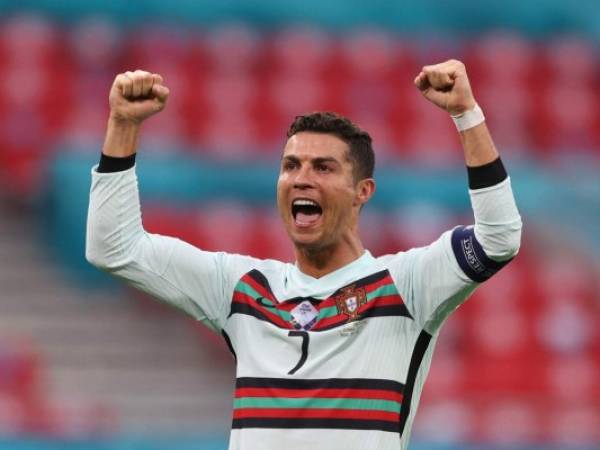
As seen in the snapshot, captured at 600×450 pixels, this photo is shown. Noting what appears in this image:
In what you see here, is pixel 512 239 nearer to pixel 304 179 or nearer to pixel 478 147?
pixel 478 147

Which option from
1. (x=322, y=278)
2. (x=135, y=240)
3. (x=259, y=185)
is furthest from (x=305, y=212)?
(x=259, y=185)

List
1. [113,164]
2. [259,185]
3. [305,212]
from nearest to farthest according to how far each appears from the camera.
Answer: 1. [113,164]
2. [305,212]
3. [259,185]

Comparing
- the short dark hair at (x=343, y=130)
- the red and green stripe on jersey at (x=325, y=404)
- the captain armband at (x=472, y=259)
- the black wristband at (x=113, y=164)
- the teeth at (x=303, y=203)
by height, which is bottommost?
the red and green stripe on jersey at (x=325, y=404)

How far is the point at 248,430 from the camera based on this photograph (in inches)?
141

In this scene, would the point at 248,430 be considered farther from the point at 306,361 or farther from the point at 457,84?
the point at 457,84

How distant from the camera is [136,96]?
3.65 metres

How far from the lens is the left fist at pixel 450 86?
3473mm

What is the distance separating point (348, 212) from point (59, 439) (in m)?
4.20

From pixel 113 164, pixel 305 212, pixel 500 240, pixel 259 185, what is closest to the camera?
pixel 500 240

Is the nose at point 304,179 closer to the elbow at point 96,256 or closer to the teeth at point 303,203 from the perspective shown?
the teeth at point 303,203

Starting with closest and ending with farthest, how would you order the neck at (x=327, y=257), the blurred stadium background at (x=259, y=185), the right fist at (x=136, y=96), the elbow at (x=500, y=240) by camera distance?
1. the elbow at (x=500, y=240)
2. the right fist at (x=136, y=96)
3. the neck at (x=327, y=257)
4. the blurred stadium background at (x=259, y=185)

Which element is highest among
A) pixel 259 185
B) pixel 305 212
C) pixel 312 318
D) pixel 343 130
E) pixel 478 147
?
pixel 259 185

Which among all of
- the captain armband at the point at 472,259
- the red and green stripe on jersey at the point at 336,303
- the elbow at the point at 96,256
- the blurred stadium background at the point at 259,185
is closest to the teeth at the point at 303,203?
the red and green stripe on jersey at the point at 336,303

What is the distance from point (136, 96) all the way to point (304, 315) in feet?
2.32
